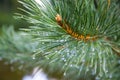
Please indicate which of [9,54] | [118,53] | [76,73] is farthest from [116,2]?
[9,54]

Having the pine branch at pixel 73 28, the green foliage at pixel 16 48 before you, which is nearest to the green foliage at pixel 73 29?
the pine branch at pixel 73 28

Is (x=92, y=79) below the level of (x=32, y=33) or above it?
below

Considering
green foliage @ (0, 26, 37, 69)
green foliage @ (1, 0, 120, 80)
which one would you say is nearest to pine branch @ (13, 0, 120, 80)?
green foliage @ (1, 0, 120, 80)

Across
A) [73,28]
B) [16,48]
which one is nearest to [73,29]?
[73,28]

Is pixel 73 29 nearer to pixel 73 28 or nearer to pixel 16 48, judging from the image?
pixel 73 28

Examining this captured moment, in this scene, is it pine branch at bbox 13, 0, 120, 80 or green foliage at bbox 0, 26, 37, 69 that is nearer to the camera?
pine branch at bbox 13, 0, 120, 80

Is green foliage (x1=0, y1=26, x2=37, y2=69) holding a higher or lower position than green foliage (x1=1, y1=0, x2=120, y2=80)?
lower

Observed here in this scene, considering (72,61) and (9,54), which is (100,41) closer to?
(72,61)

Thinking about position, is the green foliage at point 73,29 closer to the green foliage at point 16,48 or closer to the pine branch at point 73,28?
the pine branch at point 73,28

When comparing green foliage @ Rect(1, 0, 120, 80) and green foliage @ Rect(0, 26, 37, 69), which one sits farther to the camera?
green foliage @ Rect(0, 26, 37, 69)

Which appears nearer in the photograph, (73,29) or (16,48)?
(73,29)

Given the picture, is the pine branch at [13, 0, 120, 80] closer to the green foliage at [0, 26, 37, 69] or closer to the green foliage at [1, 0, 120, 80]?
the green foliage at [1, 0, 120, 80]
